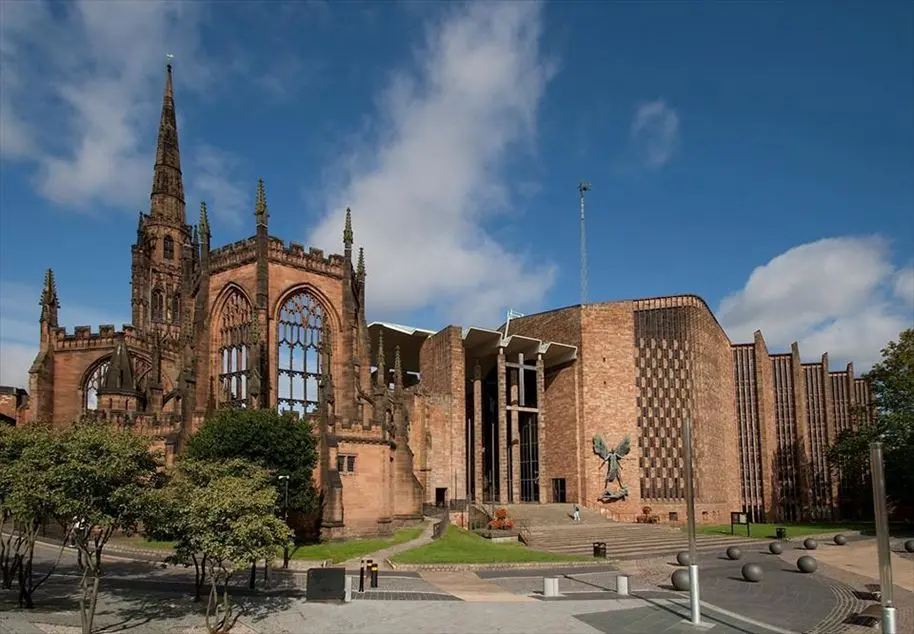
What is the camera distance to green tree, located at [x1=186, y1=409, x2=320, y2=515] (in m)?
33.1

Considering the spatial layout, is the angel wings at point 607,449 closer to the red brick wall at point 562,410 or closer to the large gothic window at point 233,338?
the red brick wall at point 562,410

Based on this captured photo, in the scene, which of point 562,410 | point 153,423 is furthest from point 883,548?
point 562,410

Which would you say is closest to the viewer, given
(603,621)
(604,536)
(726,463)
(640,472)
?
(603,621)

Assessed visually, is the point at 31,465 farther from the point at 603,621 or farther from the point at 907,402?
the point at 907,402

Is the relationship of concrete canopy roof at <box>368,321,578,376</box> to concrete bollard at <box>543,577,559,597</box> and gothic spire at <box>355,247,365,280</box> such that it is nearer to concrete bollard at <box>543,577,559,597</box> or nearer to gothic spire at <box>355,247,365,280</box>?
gothic spire at <box>355,247,365,280</box>

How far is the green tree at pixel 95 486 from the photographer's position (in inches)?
650

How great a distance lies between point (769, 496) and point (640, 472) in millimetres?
21680

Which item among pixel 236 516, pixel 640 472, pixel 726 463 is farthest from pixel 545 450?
pixel 236 516

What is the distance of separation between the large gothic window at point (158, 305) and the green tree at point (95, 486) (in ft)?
177

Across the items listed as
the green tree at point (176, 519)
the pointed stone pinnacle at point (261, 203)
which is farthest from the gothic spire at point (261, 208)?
the green tree at point (176, 519)

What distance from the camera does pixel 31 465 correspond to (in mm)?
17234

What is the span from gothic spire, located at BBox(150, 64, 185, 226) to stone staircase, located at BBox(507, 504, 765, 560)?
143 ft

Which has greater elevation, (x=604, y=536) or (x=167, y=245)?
(x=167, y=245)

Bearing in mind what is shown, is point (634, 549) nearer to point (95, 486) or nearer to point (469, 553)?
point (469, 553)
